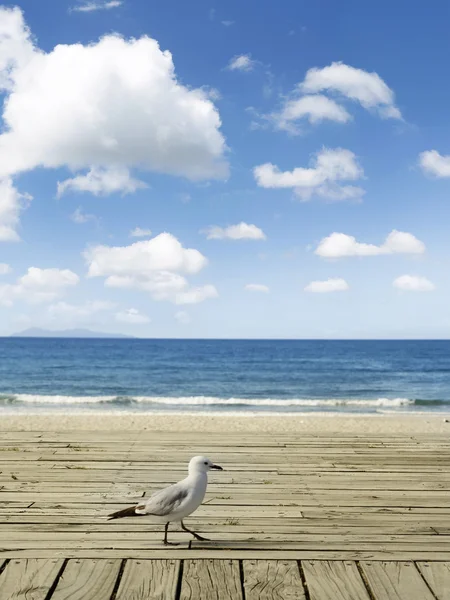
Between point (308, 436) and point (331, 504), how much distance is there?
9.57 feet

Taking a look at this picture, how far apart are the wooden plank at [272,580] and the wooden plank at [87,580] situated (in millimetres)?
666

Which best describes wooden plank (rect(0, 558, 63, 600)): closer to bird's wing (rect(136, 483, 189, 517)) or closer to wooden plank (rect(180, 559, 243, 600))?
bird's wing (rect(136, 483, 189, 517))

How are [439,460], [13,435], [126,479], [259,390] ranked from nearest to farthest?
[126,479], [439,460], [13,435], [259,390]

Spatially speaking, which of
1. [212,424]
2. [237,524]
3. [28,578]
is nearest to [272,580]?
[237,524]

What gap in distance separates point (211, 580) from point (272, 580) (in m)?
0.30

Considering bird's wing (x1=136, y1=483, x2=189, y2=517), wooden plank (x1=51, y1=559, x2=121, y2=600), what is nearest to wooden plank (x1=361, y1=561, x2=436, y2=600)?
bird's wing (x1=136, y1=483, x2=189, y2=517)

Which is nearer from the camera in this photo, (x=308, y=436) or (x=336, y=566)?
(x=336, y=566)

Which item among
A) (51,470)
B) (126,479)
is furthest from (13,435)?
(126,479)

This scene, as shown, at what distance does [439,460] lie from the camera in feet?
20.7

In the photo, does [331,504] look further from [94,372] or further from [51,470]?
[94,372]

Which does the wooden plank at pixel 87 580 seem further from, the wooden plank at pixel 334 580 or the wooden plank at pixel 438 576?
the wooden plank at pixel 438 576

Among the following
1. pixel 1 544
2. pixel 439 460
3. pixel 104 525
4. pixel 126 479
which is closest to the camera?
pixel 1 544

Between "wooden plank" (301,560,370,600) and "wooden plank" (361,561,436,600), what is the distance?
6 cm

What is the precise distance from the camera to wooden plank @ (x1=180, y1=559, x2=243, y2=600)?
116 inches
